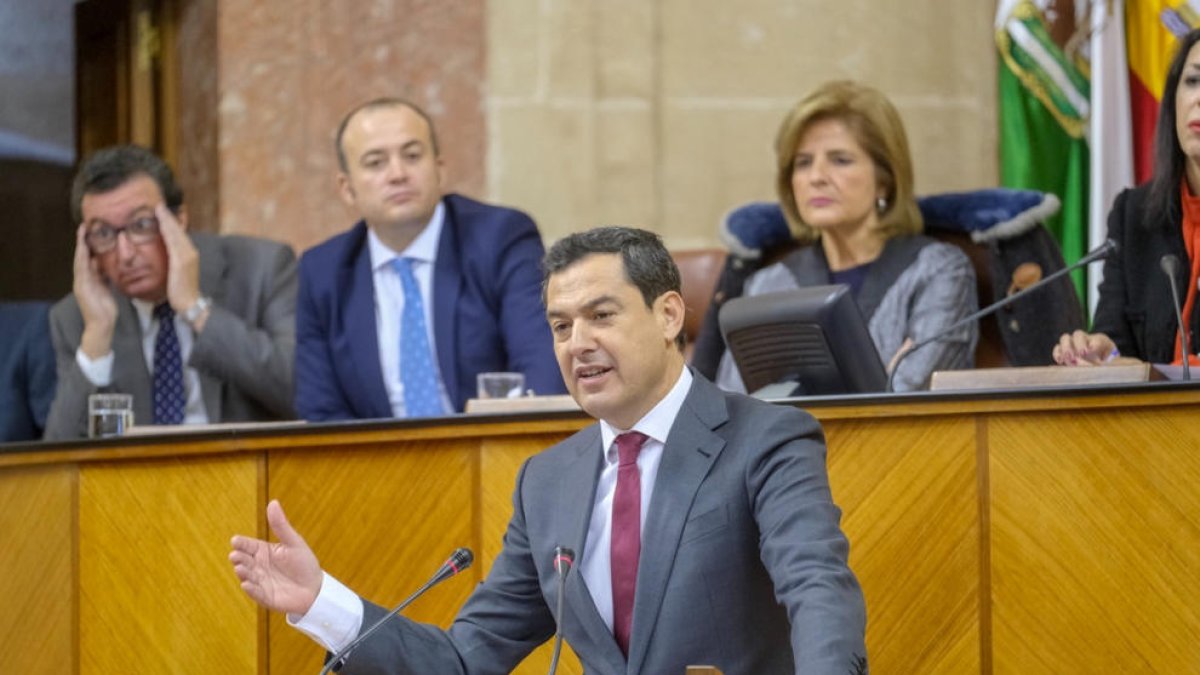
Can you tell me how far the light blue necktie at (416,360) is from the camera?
4.52 meters

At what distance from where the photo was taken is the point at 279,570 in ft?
8.80

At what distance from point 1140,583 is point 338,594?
133 centimetres

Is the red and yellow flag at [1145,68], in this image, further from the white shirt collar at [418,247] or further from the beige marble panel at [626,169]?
the white shirt collar at [418,247]

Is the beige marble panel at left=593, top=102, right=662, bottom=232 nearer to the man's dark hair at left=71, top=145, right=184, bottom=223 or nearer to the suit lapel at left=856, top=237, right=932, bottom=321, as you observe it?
the man's dark hair at left=71, top=145, right=184, bottom=223

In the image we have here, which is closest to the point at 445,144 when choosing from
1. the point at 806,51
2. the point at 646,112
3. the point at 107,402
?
the point at 646,112

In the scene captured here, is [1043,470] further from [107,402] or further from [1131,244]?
[107,402]

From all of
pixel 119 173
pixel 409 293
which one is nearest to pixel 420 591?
pixel 409 293

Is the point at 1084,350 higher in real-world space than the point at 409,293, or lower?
lower

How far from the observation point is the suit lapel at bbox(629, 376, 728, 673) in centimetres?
269

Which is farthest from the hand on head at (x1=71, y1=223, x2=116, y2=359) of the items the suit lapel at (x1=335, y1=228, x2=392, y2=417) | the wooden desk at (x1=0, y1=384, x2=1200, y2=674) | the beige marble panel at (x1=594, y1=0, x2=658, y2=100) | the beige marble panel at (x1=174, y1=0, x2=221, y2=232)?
the beige marble panel at (x1=594, y1=0, x2=658, y2=100)

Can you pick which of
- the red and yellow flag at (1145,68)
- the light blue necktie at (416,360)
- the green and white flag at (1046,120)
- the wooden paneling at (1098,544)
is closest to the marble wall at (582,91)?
the green and white flag at (1046,120)

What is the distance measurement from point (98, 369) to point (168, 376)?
0.17 metres

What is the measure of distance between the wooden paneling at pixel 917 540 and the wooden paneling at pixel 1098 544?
0.18 ft

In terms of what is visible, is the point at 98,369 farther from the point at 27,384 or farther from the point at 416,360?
the point at 416,360
